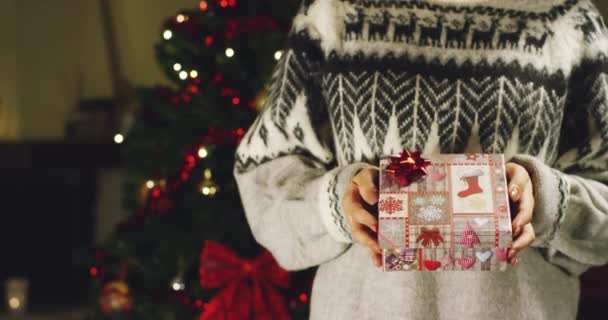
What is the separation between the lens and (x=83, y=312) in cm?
290

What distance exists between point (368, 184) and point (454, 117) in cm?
16

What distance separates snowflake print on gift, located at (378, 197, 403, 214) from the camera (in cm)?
67

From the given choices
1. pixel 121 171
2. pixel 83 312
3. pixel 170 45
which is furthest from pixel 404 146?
pixel 83 312

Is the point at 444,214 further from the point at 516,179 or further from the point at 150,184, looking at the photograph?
the point at 150,184

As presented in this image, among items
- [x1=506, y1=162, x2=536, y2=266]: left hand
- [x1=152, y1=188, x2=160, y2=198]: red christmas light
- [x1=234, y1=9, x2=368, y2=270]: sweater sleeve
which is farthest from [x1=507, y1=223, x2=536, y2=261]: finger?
[x1=152, y1=188, x2=160, y2=198]: red christmas light

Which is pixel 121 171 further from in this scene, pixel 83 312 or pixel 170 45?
pixel 170 45

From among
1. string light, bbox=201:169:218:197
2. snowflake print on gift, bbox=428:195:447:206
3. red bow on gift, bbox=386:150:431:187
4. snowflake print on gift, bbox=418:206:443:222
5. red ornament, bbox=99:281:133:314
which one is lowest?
red ornament, bbox=99:281:133:314

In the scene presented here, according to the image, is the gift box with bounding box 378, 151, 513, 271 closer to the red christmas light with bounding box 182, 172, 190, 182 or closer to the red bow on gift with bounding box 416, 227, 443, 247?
the red bow on gift with bounding box 416, 227, 443, 247

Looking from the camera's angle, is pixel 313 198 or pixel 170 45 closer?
pixel 313 198

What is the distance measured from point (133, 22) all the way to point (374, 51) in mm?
2538

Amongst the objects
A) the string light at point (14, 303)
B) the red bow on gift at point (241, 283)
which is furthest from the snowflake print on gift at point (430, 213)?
the string light at point (14, 303)

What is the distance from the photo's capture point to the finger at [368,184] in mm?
715

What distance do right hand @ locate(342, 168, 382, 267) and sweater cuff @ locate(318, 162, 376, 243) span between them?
0.02m

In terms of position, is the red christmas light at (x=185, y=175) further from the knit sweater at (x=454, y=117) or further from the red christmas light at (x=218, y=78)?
the knit sweater at (x=454, y=117)
